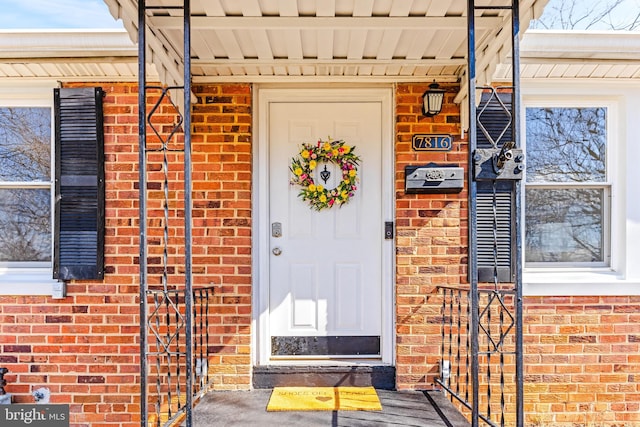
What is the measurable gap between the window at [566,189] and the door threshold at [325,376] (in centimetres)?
146

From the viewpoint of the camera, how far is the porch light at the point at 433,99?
346 centimetres

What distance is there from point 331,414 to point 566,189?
2.50 m

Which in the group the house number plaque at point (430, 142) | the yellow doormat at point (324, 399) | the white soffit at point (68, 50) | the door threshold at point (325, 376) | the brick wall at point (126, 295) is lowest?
the yellow doormat at point (324, 399)

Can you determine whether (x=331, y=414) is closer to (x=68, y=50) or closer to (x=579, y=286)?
(x=579, y=286)

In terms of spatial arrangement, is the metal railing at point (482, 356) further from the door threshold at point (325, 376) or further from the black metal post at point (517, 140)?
the black metal post at point (517, 140)

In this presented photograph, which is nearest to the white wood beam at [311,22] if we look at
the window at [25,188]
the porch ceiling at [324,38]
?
the porch ceiling at [324,38]

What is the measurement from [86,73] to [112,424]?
104 inches

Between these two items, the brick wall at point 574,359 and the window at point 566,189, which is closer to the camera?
the brick wall at point 574,359

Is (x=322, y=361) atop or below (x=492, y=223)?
below

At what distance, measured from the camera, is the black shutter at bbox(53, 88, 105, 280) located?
136 inches

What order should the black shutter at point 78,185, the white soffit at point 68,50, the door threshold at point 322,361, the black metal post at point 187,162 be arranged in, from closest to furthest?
the black metal post at point 187,162 < the white soffit at point 68,50 < the black shutter at point 78,185 < the door threshold at point 322,361

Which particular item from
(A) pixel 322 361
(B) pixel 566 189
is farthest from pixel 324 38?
(A) pixel 322 361

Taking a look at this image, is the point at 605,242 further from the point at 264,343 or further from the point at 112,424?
the point at 112,424

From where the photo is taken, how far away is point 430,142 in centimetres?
356
